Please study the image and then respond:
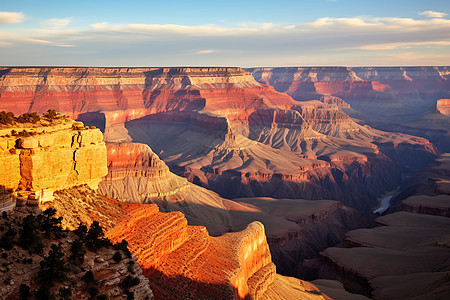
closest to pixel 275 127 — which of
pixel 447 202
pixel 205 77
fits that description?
pixel 205 77

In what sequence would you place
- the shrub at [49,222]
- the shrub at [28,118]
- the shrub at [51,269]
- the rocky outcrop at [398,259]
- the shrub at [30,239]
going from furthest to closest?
the rocky outcrop at [398,259] < the shrub at [28,118] < the shrub at [49,222] < the shrub at [30,239] < the shrub at [51,269]

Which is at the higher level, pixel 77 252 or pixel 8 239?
pixel 8 239

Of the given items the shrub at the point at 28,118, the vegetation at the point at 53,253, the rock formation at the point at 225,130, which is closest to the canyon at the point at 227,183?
the rock formation at the point at 225,130

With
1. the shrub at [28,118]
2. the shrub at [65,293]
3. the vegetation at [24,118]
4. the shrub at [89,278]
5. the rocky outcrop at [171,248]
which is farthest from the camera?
the rocky outcrop at [171,248]

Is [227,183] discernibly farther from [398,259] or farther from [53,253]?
[53,253]

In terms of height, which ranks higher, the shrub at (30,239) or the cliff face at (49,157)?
the cliff face at (49,157)

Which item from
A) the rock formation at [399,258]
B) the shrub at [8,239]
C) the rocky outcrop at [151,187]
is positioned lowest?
the rock formation at [399,258]

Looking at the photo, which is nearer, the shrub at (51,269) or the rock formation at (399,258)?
the shrub at (51,269)

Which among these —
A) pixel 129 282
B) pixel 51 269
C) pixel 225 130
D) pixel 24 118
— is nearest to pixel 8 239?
pixel 51 269

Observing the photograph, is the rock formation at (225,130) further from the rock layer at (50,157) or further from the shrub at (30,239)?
the shrub at (30,239)
